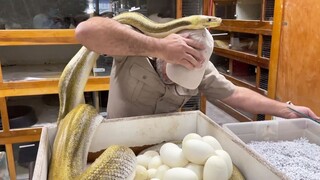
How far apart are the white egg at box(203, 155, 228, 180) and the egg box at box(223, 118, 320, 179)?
0.40 meters

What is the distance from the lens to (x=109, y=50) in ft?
3.20

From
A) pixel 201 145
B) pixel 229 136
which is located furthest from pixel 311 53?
pixel 201 145

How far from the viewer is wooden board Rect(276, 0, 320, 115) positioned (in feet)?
5.40

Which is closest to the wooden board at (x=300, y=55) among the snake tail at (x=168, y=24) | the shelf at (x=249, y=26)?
the shelf at (x=249, y=26)

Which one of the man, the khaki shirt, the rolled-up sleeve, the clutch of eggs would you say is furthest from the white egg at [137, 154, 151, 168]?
the rolled-up sleeve

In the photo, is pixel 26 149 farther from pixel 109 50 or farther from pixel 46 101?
pixel 109 50

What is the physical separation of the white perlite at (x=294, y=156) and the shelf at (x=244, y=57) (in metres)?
1.12

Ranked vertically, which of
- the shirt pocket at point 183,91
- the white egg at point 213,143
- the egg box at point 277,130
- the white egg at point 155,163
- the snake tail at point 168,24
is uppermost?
the snake tail at point 168,24

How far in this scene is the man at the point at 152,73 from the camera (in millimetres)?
906

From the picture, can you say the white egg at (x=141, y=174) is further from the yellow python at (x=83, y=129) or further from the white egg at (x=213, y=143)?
the white egg at (x=213, y=143)

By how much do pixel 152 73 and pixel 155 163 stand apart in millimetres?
483

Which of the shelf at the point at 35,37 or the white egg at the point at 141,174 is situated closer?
the white egg at the point at 141,174

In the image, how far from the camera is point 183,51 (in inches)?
34.1

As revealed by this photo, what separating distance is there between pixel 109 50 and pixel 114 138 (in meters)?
0.28
